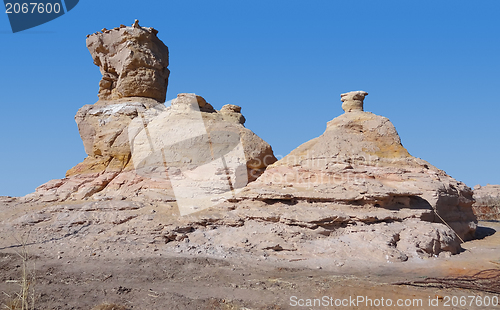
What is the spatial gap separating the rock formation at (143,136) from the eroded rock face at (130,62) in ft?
0.12

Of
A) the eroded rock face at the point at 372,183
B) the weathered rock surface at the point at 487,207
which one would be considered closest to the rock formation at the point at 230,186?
the eroded rock face at the point at 372,183

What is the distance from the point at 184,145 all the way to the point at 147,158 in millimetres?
1282

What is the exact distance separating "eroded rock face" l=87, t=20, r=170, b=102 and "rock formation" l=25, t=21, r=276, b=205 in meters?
0.04

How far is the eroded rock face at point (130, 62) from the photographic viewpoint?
14.8 metres

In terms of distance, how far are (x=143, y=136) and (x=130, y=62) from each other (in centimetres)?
335

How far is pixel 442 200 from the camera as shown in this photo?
11.6 metres

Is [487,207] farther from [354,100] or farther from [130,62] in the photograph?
Result: [130,62]

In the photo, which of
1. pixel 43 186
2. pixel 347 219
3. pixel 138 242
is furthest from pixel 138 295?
pixel 43 186

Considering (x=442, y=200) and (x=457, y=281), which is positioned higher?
(x=442, y=200)

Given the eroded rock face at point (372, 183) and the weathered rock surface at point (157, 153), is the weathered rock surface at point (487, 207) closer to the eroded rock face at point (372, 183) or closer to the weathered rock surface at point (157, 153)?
the eroded rock face at point (372, 183)

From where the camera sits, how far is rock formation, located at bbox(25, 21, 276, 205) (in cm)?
1222

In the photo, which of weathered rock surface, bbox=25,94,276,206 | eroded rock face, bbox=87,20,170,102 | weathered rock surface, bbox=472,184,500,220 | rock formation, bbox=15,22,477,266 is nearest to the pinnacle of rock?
rock formation, bbox=15,22,477,266

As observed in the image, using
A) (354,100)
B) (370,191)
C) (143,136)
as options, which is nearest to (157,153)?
(143,136)

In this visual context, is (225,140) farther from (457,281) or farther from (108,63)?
(457,281)
